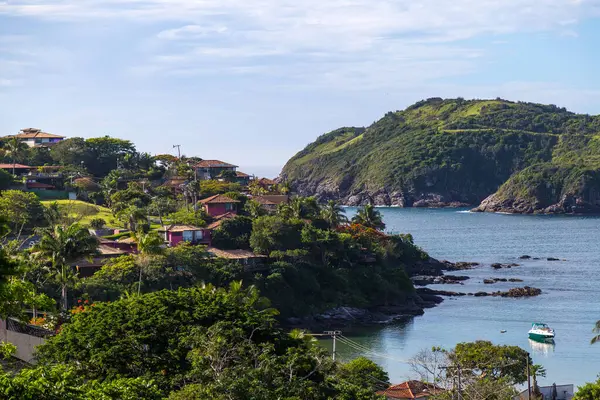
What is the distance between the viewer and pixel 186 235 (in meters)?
82.9

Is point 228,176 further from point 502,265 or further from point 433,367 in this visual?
point 433,367

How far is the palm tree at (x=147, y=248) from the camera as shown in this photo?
6706 centimetres

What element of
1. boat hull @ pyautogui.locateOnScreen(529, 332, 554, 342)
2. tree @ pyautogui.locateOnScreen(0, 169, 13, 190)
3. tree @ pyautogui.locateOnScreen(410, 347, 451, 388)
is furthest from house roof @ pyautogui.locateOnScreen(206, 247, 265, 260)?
tree @ pyautogui.locateOnScreen(0, 169, 13, 190)

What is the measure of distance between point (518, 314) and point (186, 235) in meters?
28.2

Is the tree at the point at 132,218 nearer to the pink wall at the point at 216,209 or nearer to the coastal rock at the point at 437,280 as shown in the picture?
the pink wall at the point at 216,209

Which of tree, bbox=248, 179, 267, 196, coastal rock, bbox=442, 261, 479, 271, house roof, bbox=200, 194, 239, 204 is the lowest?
coastal rock, bbox=442, 261, 479, 271

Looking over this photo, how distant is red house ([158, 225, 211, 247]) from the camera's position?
3255 inches

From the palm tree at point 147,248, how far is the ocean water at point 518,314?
1324 centimetres

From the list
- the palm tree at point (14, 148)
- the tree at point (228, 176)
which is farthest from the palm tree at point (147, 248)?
the tree at point (228, 176)

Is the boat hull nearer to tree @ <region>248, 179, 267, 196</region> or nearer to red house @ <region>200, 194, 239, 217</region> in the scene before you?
red house @ <region>200, 194, 239, 217</region>

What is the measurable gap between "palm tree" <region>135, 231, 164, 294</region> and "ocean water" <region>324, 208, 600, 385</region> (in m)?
13.2

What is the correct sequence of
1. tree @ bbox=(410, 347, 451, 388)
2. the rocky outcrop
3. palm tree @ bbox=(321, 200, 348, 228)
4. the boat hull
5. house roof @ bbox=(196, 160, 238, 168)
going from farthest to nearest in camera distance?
house roof @ bbox=(196, 160, 238, 168) < palm tree @ bbox=(321, 200, 348, 228) < the rocky outcrop < the boat hull < tree @ bbox=(410, 347, 451, 388)

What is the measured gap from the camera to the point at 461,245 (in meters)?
148

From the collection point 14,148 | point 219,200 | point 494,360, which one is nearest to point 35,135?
point 14,148
